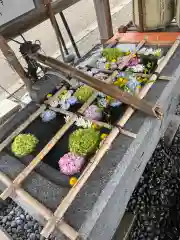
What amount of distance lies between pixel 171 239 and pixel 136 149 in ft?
3.73

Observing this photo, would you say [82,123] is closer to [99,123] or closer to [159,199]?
[99,123]

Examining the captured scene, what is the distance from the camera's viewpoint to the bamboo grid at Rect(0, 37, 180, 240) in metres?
1.68

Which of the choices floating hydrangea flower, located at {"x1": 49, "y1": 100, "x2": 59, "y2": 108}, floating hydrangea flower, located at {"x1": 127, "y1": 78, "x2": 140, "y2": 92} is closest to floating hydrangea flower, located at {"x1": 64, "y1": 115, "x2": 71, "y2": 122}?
floating hydrangea flower, located at {"x1": 49, "y1": 100, "x2": 59, "y2": 108}

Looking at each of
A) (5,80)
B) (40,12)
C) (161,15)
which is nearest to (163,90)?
(161,15)

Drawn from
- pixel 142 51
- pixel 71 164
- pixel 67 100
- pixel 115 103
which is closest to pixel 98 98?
pixel 115 103

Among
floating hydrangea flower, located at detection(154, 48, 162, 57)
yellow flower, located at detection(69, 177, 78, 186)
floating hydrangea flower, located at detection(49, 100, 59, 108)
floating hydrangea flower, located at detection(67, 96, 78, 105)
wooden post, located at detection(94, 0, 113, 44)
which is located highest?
wooden post, located at detection(94, 0, 113, 44)

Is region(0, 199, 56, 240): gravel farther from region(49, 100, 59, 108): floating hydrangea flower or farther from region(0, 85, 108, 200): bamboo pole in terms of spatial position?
region(49, 100, 59, 108): floating hydrangea flower

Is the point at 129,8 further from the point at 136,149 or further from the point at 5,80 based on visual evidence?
the point at 136,149

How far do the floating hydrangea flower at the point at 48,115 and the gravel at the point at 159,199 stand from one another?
1.33 metres

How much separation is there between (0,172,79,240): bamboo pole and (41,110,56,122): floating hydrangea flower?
Answer: 0.74 meters

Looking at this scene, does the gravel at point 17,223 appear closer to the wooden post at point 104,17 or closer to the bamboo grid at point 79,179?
the bamboo grid at point 79,179

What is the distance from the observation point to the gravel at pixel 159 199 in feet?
8.56

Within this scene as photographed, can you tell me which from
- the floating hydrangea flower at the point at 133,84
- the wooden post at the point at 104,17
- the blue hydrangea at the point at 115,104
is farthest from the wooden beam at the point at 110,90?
the wooden post at the point at 104,17

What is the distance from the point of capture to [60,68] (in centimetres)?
230
